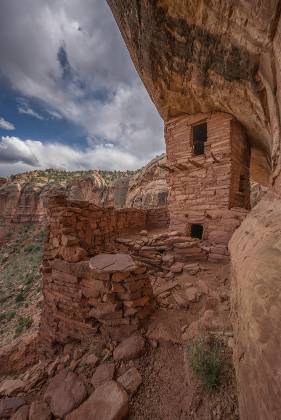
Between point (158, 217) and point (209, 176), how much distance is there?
3665 millimetres

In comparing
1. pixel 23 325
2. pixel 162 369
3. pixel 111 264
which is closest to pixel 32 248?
pixel 23 325

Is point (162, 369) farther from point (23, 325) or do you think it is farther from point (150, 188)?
point (150, 188)

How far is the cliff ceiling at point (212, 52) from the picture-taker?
247 cm

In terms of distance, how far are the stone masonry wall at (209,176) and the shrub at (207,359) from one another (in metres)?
3.15

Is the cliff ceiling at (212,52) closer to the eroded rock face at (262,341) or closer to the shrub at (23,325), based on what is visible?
the eroded rock face at (262,341)

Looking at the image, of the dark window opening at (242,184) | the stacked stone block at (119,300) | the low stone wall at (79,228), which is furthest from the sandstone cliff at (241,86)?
the low stone wall at (79,228)

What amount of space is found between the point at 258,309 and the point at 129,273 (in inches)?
84.1

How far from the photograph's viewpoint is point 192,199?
598cm

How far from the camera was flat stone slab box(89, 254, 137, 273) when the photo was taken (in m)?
2.93

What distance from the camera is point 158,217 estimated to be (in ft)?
29.1

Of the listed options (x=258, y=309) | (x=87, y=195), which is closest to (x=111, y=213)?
(x=258, y=309)

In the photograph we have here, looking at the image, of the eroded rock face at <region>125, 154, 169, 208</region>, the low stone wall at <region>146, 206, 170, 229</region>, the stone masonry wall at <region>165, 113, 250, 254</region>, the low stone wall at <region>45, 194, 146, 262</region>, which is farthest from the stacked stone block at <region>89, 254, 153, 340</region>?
the eroded rock face at <region>125, 154, 169, 208</region>

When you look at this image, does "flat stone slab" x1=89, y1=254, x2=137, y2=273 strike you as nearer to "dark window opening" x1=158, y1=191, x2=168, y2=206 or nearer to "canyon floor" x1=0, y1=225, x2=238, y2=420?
"canyon floor" x1=0, y1=225, x2=238, y2=420

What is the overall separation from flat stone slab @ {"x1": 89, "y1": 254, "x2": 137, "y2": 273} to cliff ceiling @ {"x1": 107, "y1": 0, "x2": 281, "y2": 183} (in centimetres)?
262
